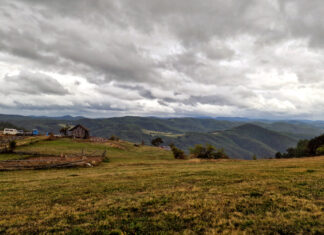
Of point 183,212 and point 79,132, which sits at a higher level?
point 183,212

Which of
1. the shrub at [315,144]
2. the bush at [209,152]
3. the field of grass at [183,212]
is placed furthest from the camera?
the shrub at [315,144]

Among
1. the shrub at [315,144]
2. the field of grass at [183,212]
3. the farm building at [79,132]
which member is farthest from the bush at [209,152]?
the farm building at [79,132]

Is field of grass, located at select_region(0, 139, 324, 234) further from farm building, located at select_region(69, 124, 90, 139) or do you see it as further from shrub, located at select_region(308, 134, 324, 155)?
shrub, located at select_region(308, 134, 324, 155)

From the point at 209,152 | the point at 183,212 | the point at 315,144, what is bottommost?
the point at 209,152

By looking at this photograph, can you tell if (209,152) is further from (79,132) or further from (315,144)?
(79,132)

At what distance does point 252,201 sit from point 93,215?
8742 mm

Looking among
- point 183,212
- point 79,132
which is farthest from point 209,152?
point 79,132

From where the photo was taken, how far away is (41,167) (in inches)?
1240

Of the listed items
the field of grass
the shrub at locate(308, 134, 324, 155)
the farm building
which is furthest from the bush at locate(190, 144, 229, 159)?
the farm building

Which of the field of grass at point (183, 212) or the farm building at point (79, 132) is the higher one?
the field of grass at point (183, 212)

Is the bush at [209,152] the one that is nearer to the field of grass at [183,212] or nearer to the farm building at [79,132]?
the field of grass at [183,212]

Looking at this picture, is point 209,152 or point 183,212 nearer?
point 183,212

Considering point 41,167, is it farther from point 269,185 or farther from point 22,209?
point 269,185

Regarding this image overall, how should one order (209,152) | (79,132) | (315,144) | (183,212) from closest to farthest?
(183,212)
(209,152)
(315,144)
(79,132)
